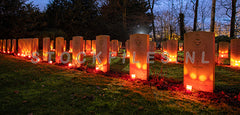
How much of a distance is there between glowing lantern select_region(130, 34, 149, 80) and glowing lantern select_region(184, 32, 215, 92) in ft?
4.70

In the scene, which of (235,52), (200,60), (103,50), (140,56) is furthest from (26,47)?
(235,52)

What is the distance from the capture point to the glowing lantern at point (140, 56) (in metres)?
5.10

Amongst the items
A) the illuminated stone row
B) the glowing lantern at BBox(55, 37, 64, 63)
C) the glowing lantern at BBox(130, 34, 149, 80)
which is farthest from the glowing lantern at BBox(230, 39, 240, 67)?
the illuminated stone row

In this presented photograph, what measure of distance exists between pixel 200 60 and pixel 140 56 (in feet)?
6.70

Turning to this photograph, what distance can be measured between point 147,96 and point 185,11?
791 inches

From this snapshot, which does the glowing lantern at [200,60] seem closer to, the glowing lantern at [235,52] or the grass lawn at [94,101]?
the grass lawn at [94,101]

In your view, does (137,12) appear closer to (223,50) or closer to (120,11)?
(120,11)

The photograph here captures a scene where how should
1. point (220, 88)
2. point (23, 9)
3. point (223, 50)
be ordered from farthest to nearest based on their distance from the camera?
1. point (23, 9)
2. point (223, 50)
3. point (220, 88)

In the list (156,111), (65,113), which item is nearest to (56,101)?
(65,113)

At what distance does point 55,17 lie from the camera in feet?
70.5

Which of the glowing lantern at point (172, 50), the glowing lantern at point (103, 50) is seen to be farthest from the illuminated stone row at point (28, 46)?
the glowing lantern at point (172, 50)

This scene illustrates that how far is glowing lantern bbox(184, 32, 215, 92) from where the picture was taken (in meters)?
3.72

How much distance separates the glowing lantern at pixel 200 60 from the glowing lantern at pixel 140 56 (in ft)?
4.70

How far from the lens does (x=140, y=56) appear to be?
5215 millimetres
